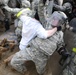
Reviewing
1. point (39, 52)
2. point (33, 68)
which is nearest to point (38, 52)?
point (39, 52)

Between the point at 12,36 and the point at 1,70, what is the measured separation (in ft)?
2.81

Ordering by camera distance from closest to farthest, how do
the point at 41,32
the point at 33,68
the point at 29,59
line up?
1. the point at 41,32
2. the point at 29,59
3. the point at 33,68

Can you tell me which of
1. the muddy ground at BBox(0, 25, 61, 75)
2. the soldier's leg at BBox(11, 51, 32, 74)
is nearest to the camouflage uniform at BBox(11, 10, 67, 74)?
the soldier's leg at BBox(11, 51, 32, 74)

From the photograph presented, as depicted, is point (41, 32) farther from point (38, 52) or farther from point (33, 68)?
point (33, 68)

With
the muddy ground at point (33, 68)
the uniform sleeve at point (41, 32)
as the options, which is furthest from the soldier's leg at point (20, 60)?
the uniform sleeve at point (41, 32)

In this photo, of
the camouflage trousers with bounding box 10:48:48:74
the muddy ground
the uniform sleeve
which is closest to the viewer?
the uniform sleeve

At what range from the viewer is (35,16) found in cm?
178

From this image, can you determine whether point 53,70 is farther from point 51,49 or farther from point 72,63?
point 51,49

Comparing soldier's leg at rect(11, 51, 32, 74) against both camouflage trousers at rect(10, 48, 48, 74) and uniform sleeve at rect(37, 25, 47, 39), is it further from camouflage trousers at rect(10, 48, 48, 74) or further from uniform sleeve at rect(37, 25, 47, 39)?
uniform sleeve at rect(37, 25, 47, 39)

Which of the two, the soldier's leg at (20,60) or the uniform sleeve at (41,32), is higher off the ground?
the uniform sleeve at (41,32)

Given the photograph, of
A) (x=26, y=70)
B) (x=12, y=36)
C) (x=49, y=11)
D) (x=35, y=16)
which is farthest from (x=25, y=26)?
(x=12, y=36)

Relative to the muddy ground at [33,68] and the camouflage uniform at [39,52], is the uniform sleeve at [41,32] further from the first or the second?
the muddy ground at [33,68]

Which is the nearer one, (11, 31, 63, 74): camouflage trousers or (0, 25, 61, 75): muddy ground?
(11, 31, 63, 74): camouflage trousers

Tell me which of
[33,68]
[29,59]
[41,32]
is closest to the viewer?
[41,32]
